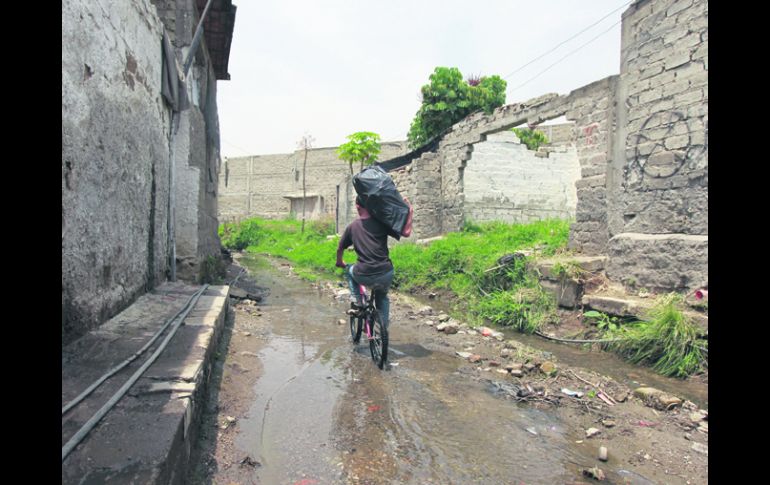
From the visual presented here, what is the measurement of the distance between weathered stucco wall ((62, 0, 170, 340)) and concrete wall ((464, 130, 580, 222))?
8935mm

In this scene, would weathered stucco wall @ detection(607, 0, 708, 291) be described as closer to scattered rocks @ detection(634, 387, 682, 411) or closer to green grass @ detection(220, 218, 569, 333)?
green grass @ detection(220, 218, 569, 333)

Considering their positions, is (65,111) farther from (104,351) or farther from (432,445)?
(432,445)

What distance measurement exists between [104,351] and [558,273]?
5364 mm

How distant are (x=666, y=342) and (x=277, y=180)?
27.5 metres

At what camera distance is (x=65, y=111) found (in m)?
3.05

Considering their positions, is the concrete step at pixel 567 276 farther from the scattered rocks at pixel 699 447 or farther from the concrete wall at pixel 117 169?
the concrete wall at pixel 117 169

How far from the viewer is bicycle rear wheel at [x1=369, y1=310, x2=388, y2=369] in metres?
4.14

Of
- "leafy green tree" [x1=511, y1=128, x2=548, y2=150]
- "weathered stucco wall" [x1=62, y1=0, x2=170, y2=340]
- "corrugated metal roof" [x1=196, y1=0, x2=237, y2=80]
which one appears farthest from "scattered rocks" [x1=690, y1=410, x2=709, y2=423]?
"leafy green tree" [x1=511, y1=128, x2=548, y2=150]

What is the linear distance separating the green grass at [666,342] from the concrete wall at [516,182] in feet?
25.9

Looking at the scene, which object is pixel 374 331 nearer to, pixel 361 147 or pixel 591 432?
pixel 591 432

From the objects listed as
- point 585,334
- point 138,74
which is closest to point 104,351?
point 138,74

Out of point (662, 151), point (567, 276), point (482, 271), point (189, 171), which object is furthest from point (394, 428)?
point (189, 171)

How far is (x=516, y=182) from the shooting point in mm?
13398

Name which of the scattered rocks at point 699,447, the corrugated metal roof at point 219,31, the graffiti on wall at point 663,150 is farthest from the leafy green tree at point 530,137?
the scattered rocks at point 699,447
